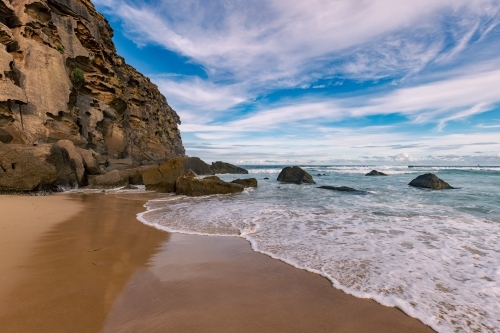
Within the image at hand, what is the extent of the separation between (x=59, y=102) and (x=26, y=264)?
699 inches

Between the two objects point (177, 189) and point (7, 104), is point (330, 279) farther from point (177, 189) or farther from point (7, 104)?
point (7, 104)

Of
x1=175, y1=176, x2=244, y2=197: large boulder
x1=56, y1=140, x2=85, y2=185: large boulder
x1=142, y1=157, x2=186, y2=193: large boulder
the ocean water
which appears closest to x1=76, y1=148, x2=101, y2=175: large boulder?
x1=56, y1=140, x2=85, y2=185: large boulder

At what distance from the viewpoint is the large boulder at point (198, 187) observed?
40.2 feet

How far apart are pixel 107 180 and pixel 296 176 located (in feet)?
44.0

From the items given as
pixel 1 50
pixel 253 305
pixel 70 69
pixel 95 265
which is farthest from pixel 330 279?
pixel 70 69

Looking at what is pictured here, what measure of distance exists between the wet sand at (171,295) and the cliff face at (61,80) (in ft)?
45.0

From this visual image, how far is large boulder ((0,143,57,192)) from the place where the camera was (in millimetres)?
9719

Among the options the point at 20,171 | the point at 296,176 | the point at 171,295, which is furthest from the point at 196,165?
the point at 171,295

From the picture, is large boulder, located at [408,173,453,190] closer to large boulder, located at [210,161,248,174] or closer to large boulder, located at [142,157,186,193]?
large boulder, located at [142,157,186,193]

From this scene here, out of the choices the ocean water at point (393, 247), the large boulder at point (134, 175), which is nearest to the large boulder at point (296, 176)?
the large boulder at point (134, 175)

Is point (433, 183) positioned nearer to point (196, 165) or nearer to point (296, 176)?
point (296, 176)

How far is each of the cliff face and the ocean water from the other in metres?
12.7

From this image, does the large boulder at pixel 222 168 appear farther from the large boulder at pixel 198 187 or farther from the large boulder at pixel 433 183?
the large boulder at pixel 433 183

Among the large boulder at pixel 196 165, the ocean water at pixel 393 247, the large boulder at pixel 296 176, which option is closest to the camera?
the ocean water at pixel 393 247
